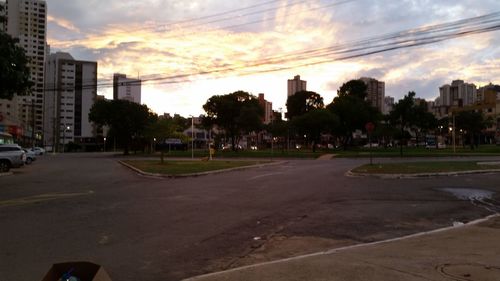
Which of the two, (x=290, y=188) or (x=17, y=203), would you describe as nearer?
(x=17, y=203)

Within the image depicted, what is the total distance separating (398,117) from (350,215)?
56761 millimetres

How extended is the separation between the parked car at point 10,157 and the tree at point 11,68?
504 inches

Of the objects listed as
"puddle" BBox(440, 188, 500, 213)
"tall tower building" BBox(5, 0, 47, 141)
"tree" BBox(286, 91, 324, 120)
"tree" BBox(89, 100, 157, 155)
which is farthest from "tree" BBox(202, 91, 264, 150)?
"puddle" BBox(440, 188, 500, 213)

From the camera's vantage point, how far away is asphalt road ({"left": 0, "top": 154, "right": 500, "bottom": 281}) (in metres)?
8.00

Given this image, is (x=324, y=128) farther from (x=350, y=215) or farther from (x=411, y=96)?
(x=350, y=215)

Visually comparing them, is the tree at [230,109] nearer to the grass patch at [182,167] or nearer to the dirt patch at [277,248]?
the grass patch at [182,167]

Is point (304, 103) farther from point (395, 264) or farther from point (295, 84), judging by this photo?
point (395, 264)

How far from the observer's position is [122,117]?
8500 centimetres

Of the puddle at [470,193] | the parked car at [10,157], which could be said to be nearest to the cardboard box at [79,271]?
the puddle at [470,193]

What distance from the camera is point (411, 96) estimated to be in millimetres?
65125

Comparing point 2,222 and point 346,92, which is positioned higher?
point 346,92

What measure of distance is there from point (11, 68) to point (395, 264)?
1902cm

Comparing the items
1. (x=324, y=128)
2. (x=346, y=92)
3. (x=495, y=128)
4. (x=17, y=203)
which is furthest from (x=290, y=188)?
(x=495, y=128)

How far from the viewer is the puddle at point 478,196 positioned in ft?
49.3
